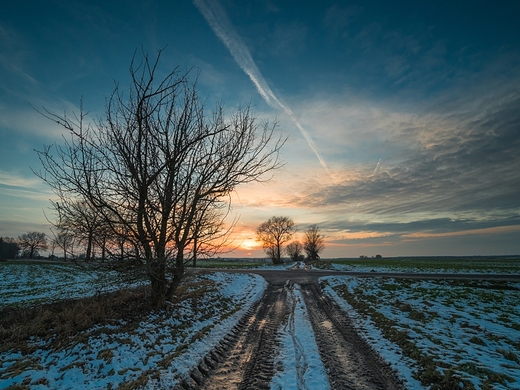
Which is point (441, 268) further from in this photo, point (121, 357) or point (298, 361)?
point (121, 357)

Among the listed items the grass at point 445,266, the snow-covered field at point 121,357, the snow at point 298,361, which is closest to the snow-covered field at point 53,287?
the snow-covered field at point 121,357

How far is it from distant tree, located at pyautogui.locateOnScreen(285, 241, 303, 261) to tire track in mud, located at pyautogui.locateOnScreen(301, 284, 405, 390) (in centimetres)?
6873

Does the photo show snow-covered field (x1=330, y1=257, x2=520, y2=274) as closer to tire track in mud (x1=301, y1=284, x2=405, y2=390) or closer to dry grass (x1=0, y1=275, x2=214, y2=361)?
tire track in mud (x1=301, y1=284, x2=405, y2=390)

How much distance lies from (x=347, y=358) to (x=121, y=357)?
567 centimetres

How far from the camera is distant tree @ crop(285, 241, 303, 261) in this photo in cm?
7882

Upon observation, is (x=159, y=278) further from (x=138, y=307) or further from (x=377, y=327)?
(x=377, y=327)

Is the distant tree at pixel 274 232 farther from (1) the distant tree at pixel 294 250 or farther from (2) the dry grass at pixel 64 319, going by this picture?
(2) the dry grass at pixel 64 319

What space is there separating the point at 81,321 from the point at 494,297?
19094 millimetres

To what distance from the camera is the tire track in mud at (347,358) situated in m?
5.54

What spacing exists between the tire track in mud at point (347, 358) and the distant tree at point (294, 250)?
6873cm

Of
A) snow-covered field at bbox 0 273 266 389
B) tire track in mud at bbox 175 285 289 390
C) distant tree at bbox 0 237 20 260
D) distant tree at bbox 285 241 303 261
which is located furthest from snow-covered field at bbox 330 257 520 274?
distant tree at bbox 0 237 20 260

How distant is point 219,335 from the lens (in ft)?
28.7

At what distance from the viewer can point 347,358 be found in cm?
686

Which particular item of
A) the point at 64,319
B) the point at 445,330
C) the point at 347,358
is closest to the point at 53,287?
the point at 64,319
